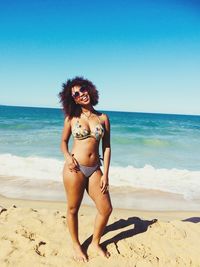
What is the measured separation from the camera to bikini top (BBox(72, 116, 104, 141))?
3.68 meters

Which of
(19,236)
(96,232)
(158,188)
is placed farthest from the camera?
(158,188)

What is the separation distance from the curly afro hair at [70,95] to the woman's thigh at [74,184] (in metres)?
0.65

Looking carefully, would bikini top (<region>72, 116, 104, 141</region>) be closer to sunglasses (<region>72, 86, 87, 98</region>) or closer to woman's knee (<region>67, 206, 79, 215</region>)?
sunglasses (<region>72, 86, 87, 98</region>)

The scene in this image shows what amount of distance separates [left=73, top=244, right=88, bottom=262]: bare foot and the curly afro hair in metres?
1.60

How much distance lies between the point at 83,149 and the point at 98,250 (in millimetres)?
1314

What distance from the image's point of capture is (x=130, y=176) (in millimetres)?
10820

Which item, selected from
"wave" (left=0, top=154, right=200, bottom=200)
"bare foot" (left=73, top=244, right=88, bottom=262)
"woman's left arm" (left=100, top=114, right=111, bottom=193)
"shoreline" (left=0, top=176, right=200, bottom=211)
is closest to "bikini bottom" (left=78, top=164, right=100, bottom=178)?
"woman's left arm" (left=100, top=114, right=111, bottom=193)

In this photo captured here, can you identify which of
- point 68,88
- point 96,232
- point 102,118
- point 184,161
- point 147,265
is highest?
point 68,88

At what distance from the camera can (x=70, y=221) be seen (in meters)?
3.90

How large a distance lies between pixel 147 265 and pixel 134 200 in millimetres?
3814

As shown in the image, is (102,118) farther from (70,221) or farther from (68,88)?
(70,221)

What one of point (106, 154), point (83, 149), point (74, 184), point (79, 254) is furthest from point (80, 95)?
point (79, 254)

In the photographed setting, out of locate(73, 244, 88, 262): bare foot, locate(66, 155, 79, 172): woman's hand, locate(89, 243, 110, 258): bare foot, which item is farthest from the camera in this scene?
locate(89, 243, 110, 258): bare foot

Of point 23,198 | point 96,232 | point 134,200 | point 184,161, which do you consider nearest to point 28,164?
point 23,198
